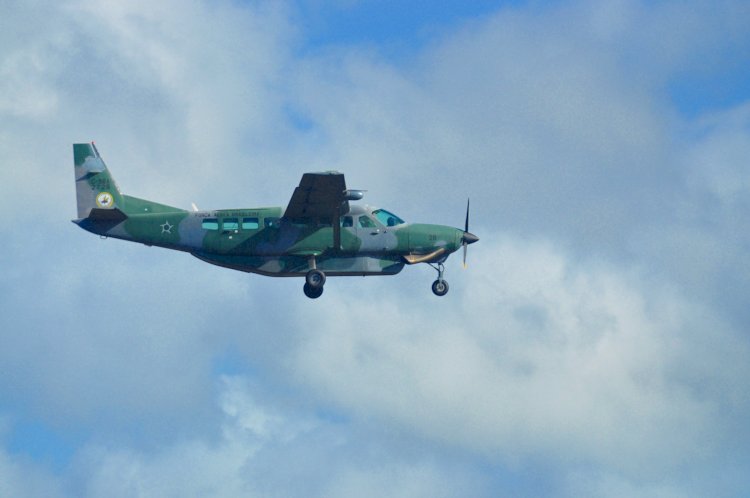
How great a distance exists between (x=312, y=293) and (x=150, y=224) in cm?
742

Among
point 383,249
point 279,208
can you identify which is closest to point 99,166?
point 279,208

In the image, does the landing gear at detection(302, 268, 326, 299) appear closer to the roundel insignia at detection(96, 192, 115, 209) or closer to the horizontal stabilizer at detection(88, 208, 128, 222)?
the horizontal stabilizer at detection(88, 208, 128, 222)

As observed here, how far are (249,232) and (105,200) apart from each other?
242 inches

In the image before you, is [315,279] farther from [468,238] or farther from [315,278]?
[468,238]

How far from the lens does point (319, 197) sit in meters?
75.3

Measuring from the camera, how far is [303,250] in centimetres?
7662

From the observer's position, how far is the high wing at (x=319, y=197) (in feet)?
242

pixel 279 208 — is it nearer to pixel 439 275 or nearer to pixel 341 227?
pixel 341 227

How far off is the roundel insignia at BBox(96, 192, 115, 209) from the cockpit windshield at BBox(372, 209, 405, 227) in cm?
1096

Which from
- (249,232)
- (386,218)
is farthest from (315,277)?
(386,218)

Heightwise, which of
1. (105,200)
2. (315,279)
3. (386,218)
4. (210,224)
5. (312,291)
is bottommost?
(312,291)

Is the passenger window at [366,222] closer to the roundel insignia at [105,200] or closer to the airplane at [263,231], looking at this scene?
the airplane at [263,231]

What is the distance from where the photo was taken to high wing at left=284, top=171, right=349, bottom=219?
2908 inches

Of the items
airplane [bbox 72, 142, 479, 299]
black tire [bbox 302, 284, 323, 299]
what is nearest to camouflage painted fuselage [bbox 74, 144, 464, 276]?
airplane [bbox 72, 142, 479, 299]
